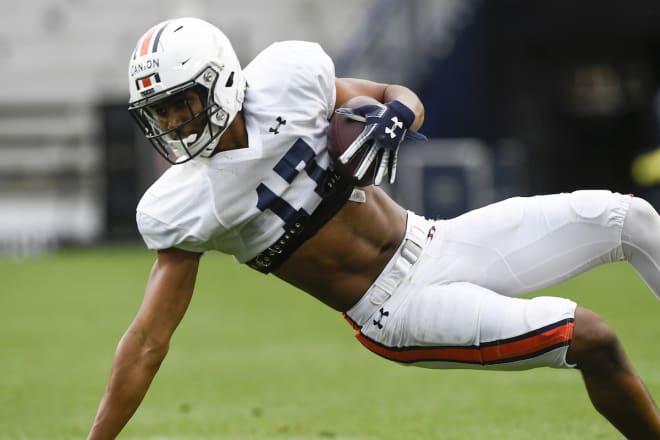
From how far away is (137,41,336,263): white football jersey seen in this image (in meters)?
3.42

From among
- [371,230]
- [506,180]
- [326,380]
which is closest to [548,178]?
[506,180]

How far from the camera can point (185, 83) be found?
3463 millimetres

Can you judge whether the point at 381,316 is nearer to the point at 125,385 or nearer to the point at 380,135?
the point at 380,135

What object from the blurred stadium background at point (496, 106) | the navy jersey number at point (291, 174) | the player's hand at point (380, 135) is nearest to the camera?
the player's hand at point (380, 135)

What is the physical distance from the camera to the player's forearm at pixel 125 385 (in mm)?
3289

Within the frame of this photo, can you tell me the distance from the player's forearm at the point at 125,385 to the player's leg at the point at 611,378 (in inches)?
51.3

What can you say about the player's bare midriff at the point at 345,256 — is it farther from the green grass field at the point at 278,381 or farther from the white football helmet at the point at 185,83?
the green grass field at the point at 278,381

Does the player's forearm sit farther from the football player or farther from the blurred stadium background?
the blurred stadium background

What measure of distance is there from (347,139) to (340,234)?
0.34 meters

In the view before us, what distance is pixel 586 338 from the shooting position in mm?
3430

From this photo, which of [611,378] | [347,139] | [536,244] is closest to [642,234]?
[536,244]

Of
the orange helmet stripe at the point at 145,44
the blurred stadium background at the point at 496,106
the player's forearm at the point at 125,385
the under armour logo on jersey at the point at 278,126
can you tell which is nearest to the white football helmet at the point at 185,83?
the orange helmet stripe at the point at 145,44

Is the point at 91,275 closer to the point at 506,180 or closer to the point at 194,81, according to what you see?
the point at 506,180

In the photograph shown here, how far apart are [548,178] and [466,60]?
2256mm
